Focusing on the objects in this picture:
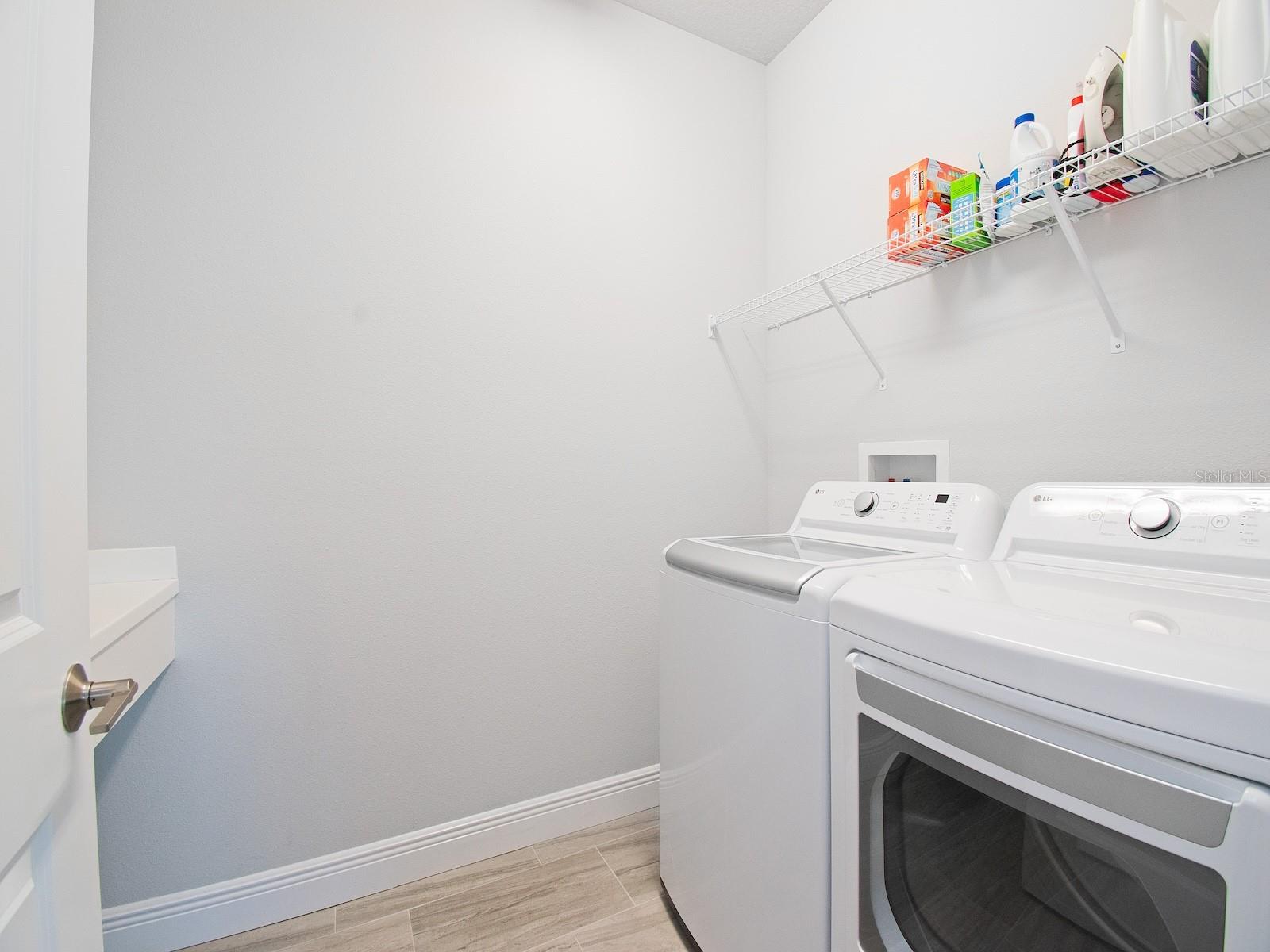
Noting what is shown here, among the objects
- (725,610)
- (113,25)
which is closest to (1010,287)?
(725,610)

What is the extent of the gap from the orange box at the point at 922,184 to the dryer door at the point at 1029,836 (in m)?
1.15

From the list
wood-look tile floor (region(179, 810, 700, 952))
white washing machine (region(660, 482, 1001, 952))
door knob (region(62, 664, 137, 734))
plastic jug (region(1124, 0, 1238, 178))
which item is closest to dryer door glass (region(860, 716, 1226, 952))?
white washing machine (region(660, 482, 1001, 952))

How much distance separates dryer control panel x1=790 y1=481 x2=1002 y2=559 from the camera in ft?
4.21

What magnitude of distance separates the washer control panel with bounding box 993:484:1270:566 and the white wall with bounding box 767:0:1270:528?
168 mm

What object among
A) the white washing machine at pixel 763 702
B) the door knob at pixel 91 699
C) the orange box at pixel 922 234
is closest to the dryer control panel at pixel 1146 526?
the white washing machine at pixel 763 702

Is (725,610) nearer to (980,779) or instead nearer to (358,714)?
(980,779)

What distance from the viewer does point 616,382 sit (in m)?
1.94

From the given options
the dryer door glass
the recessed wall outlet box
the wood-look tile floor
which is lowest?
the wood-look tile floor

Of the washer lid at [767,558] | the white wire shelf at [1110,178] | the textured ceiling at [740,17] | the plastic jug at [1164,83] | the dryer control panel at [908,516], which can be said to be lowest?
the washer lid at [767,558]

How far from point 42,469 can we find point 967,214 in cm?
161

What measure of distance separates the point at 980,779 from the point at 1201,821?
0.76 feet

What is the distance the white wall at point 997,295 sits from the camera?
1.08 meters

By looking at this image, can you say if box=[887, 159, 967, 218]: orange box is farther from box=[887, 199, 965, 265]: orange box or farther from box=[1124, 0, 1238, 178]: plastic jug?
box=[1124, 0, 1238, 178]: plastic jug
